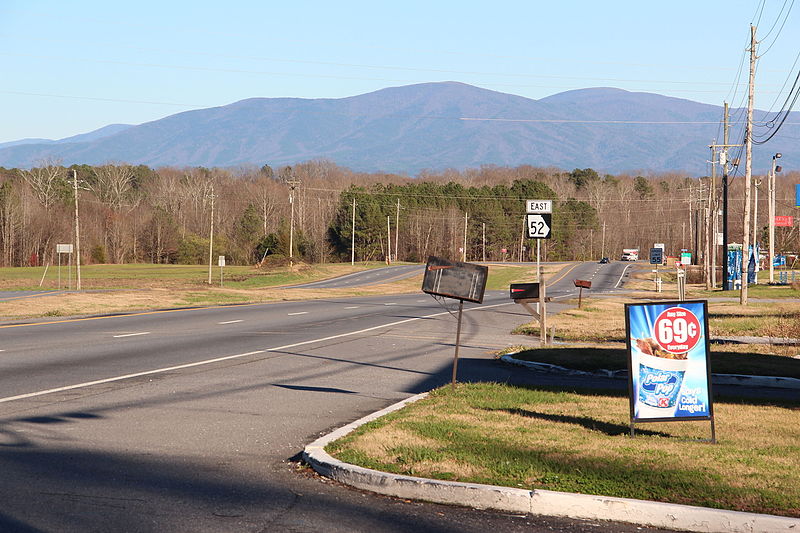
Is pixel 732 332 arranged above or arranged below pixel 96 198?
below

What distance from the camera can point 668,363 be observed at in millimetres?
9195

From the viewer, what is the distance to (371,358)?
62.8ft

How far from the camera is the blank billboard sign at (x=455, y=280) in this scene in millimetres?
12688

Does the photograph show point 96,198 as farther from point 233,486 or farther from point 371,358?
point 233,486

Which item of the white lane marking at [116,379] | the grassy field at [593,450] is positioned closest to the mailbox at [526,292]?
the white lane marking at [116,379]

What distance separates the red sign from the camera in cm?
920

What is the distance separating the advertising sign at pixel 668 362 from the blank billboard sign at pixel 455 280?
12.0 feet

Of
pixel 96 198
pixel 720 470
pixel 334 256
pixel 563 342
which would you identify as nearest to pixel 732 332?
pixel 563 342

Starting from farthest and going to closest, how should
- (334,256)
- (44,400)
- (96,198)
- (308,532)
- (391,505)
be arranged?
(96,198) < (334,256) < (44,400) < (391,505) < (308,532)

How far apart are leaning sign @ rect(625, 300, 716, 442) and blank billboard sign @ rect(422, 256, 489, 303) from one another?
3645mm

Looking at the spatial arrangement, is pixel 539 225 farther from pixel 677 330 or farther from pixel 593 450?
pixel 593 450

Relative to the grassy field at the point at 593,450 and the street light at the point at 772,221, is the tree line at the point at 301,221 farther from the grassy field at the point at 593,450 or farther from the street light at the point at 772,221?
the grassy field at the point at 593,450

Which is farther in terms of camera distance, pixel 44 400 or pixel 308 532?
pixel 44 400

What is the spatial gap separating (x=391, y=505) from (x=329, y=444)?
1.93 meters
